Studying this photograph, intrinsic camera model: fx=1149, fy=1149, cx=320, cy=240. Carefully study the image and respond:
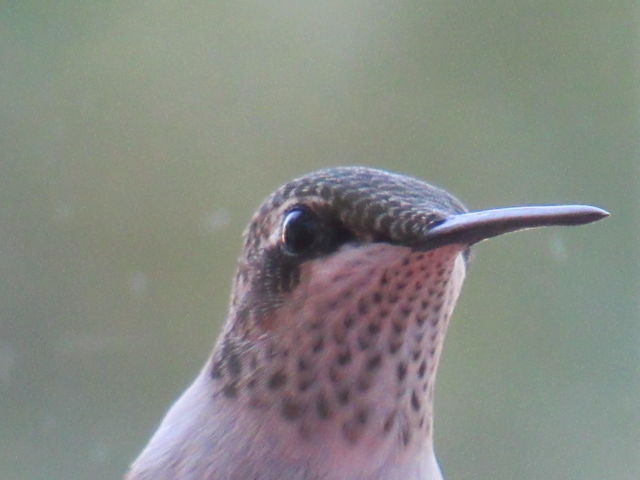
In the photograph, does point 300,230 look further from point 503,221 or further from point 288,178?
point 288,178

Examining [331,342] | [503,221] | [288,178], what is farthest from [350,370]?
[288,178]

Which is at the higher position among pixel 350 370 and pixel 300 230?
pixel 300 230

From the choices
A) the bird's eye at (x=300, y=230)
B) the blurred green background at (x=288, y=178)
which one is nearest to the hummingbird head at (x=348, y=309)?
the bird's eye at (x=300, y=230)

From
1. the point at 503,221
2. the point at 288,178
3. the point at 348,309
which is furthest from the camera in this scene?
the point at 288,178

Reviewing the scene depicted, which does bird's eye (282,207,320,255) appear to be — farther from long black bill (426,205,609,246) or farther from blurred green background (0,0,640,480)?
blurred green background (0,0,640,480)

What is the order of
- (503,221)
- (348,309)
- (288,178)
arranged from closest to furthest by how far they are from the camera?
(503,221) → (348,309) → (288,178)

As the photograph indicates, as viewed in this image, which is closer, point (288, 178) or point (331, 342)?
point (331, 342)

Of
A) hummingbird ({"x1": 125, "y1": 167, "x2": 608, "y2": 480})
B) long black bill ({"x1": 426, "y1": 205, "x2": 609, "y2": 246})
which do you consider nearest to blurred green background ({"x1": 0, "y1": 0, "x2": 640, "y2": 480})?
hummingbird ({"x1": 125, "y1": 167, "x2": 608, "y2": 480})
